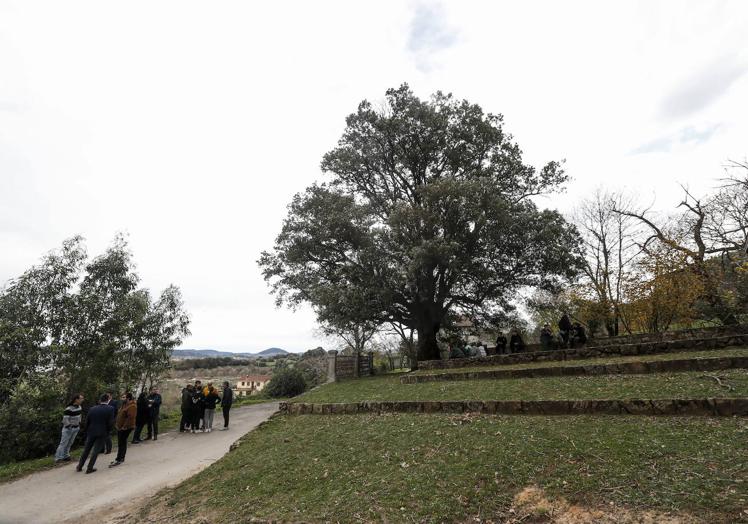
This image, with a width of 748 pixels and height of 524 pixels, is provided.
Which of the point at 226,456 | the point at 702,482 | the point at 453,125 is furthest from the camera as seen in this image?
the point at 453,125

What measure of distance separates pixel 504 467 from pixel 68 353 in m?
15.1

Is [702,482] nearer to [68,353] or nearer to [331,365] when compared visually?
[68,353]

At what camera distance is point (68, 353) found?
13453 millimetres

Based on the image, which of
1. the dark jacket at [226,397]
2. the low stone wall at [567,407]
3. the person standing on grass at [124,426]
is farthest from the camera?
the dark jacket at [226,397]

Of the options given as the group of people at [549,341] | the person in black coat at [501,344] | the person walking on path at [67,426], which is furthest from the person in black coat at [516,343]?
the person walking on path at [67,426]

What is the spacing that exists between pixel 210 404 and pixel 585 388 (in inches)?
478

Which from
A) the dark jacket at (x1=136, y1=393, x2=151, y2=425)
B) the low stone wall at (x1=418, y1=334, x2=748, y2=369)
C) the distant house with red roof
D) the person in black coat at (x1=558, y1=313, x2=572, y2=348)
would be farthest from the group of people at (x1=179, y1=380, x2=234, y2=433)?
the distant house with red roof

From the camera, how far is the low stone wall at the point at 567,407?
257 inches

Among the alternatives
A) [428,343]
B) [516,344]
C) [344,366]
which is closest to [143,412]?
[344,366]

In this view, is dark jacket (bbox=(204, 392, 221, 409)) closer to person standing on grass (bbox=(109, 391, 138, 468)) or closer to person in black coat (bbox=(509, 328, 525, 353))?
person standing on grass (bbox=(109, 391, 138, 468))

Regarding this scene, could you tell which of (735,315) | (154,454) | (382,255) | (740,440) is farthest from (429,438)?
(735,315)

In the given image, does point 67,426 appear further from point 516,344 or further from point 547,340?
point 547,340

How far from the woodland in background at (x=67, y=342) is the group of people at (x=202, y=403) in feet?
9.70

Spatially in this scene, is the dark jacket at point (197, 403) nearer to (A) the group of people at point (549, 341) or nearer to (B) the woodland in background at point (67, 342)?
(B) the woodland in background at point (67, 342)
